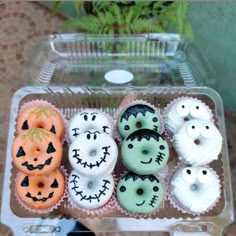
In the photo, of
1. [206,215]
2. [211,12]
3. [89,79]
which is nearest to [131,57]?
Answer: [89,79]

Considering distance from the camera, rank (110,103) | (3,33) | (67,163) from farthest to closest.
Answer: (3,33)
(110,103)
(67,163)

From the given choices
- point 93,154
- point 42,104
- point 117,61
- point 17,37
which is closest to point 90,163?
point 93,154

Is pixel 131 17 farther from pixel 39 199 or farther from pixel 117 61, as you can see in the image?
pixel 39 199

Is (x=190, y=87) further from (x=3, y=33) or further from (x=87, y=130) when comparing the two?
(x=3, y=33)

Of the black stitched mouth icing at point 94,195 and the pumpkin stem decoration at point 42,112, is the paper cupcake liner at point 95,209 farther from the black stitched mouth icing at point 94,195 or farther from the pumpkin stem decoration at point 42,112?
the pumpkin stem decoration at point 42,112

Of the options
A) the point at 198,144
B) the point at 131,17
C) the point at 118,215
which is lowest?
the point at 118,215

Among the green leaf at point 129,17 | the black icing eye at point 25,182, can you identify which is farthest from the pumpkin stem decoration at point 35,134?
the green leaf at point 129,17
